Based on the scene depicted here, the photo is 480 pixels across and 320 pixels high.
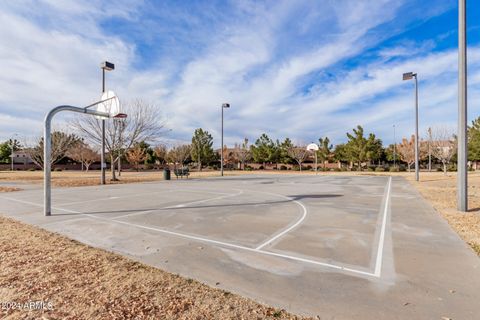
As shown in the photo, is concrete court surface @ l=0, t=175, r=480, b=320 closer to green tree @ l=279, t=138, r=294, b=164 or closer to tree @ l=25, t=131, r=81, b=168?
tree @ l=25, t=131, r=81, b=168

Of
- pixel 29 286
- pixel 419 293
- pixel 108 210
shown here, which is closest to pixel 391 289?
pixel 419 293

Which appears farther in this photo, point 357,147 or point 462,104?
point 357,147

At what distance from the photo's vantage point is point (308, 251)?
4.70 metres

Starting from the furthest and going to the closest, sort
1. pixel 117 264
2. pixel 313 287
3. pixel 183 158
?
pixel 183 158, pixel 117 264, pixel 313 287

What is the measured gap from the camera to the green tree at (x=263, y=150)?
50.3 metres

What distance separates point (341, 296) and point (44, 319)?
332cm

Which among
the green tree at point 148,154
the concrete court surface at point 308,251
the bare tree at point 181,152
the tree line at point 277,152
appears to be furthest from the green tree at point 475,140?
the green tree at point 148,154

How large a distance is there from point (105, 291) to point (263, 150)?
4862cm

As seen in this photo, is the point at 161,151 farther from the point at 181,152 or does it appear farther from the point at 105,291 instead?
the point at 105,291

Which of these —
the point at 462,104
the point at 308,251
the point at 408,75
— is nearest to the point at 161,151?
the point at 408,75

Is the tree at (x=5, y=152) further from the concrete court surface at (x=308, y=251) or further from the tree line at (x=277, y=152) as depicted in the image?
the concrete court surface at (x=308, y=251)

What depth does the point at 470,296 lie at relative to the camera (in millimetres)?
3078

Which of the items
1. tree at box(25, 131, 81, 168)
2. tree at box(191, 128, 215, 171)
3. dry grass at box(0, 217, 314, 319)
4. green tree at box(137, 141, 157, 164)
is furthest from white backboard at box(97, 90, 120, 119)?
green tree at box(137, 141, 157, 164)

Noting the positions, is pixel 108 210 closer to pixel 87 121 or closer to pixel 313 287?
pixel 313 287
